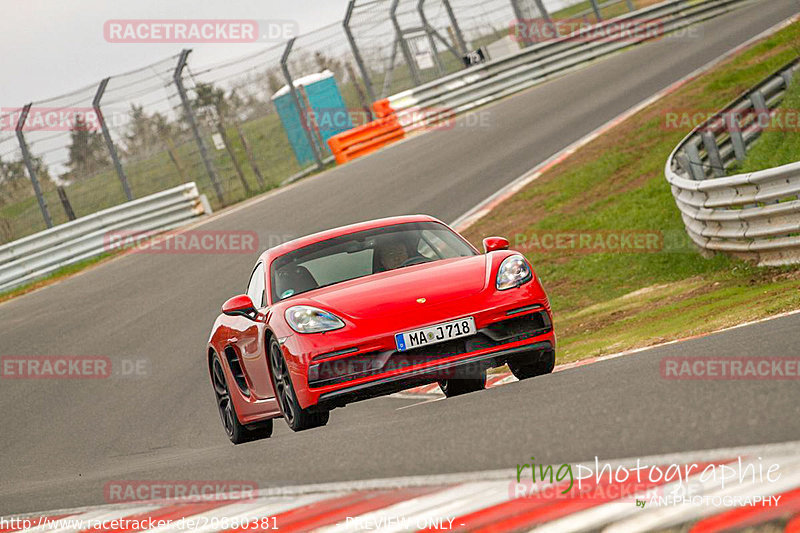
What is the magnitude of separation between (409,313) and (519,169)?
15.0 metres

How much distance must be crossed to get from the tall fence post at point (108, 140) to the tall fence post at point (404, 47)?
27.0 feet

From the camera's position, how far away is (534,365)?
832 cm

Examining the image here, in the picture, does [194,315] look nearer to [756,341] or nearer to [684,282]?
[684,282]

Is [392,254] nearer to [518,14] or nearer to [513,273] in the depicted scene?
[513,273]

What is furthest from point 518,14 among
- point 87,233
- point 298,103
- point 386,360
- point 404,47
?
point 386,360

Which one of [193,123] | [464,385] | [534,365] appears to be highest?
[193,123]

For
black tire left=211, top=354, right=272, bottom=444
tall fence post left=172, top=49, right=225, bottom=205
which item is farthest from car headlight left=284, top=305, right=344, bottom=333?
tall fence post left=172, top=49, right=225, bottom=205

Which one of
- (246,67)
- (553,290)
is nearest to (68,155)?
(246,67)

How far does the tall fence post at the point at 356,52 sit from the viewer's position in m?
29.0

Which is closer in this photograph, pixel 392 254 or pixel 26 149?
pixel 392 254

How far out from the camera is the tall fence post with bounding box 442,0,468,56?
30.9 meters

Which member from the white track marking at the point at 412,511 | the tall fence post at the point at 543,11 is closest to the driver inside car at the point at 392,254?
the white track marking at the point at 412,511

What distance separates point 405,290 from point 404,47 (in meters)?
23.0

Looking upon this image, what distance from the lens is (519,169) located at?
72.5ft
